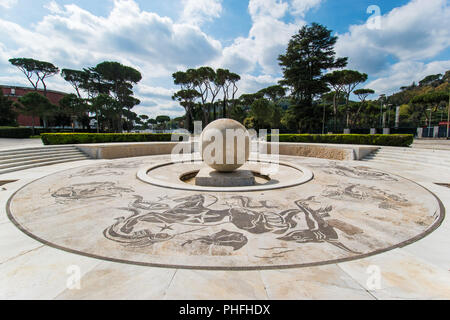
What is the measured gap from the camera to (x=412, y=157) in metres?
13.3

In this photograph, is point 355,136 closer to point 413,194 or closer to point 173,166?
point 413,194

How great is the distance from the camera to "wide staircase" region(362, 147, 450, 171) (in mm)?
11803

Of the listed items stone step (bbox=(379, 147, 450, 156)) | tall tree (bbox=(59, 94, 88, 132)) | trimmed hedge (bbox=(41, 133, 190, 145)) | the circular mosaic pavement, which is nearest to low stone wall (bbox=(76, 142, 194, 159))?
trimmed hedge (bbox=(41, 133, 190, 145))

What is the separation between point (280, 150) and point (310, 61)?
76.9ft

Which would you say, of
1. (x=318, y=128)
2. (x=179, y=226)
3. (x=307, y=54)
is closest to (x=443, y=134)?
(x=318, y=128)

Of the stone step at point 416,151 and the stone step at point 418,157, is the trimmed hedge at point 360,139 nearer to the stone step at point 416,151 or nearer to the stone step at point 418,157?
the stone step at point 416,151

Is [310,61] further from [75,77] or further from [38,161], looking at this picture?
[75,77]

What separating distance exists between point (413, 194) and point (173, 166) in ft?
36.7

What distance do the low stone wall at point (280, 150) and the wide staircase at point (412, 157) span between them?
28.6 inches

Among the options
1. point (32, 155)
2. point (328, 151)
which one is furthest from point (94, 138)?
point (328, 151)

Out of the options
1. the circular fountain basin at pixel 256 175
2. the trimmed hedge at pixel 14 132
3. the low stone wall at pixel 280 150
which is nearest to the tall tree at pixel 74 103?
the trimmed hedge at pixel 14 132

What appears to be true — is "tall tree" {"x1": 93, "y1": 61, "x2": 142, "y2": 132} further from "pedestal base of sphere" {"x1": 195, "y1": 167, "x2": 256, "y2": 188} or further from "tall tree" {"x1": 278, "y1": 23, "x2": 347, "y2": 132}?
"pedestal base of sphere" {"x1": 195, "y1": 167, "x2": 256, "y2": 188}

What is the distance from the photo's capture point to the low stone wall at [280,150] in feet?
50.0

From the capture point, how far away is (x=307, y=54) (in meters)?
35.2
